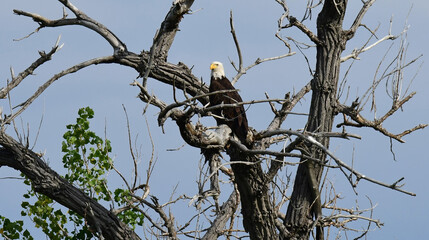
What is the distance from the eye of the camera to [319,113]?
24.8ft

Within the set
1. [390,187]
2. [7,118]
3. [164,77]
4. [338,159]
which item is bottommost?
[390,187]

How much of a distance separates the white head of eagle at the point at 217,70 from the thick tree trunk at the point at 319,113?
2.36 m

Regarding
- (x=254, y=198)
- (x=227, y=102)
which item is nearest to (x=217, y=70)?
(x=227, y=102)

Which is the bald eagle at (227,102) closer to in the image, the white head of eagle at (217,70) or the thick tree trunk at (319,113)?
the white head of eagle at (217,70)

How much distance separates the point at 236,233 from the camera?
8875mm

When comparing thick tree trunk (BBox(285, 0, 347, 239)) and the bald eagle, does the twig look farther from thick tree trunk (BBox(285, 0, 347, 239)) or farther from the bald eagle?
thick tree trunk (BBox(285, 0, 347, 239))

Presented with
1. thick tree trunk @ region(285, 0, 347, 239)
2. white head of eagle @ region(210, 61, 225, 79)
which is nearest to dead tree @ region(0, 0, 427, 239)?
thick tree trunk @ region(285, 0, 347, 239)

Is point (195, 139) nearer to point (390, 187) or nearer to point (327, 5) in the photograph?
point (390, 187)

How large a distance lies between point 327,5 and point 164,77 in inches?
93.6

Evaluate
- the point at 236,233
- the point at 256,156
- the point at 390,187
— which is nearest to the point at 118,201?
the point at 236,233

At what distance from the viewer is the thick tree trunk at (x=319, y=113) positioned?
297 inches

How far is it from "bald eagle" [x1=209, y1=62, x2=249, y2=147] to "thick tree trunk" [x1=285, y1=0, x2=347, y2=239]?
876 millimetres

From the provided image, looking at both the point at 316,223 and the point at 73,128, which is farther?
the point at 73,128

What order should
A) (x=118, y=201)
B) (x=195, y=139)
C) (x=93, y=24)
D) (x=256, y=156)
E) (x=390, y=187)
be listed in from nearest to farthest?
(x=390, y=187) < (x=195, y=139) < (x=256, y=156) < (x=118, y=201) < (x=93, y=24)
